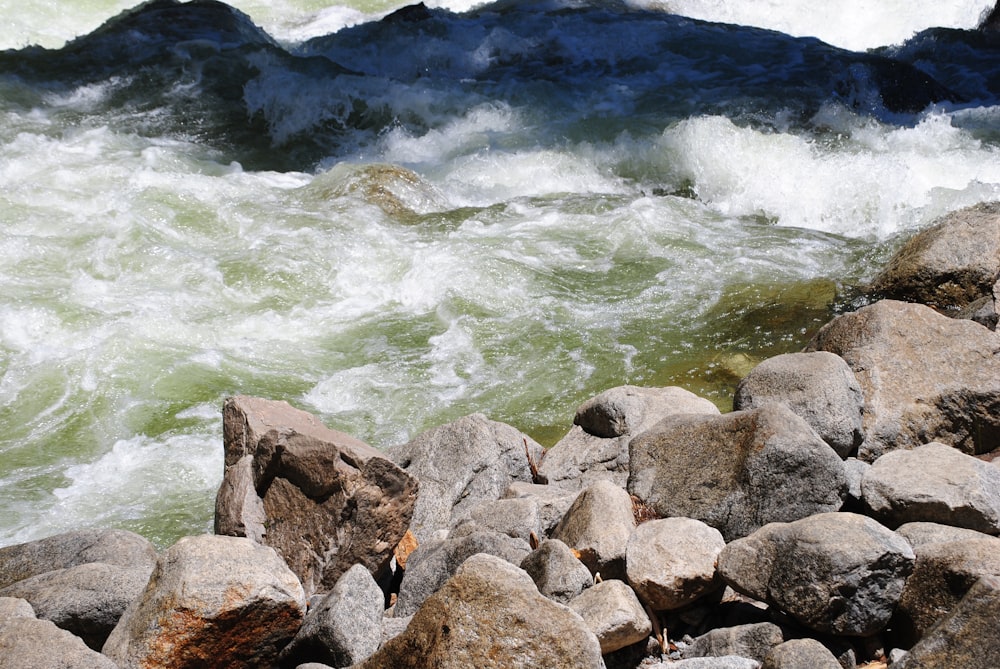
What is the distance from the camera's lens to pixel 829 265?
7.56 meters

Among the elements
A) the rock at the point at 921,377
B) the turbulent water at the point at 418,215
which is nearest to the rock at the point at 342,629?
the turbulent water at the point at 418,215

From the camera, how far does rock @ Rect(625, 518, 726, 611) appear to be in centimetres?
314

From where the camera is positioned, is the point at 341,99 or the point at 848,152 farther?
the point at 341,99

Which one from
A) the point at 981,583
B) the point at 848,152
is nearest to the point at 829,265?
the point at 848,152

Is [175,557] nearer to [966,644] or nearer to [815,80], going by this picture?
[966,644]

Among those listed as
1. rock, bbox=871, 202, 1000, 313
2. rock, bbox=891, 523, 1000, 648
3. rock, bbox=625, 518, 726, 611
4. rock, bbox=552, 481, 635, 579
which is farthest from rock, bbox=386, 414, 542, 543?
rock, bbox=871, 202, 1000, 313

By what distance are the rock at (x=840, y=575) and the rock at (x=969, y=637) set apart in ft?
1.41

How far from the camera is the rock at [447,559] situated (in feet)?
11.1

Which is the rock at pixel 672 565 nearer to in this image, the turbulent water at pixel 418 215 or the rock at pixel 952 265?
the turbulent water at pixel 418 215

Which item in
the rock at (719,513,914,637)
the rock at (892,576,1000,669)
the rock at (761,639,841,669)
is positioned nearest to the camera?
the rock at (892,576,1000,669)

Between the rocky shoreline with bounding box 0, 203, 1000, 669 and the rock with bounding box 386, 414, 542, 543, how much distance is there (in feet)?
0.04

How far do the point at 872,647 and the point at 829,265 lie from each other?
5.04 meters

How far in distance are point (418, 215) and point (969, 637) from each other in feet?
22.7

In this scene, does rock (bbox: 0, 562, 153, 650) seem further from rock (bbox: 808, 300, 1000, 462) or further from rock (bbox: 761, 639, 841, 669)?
rock (bbox: 808, 300, 1000, 462)
